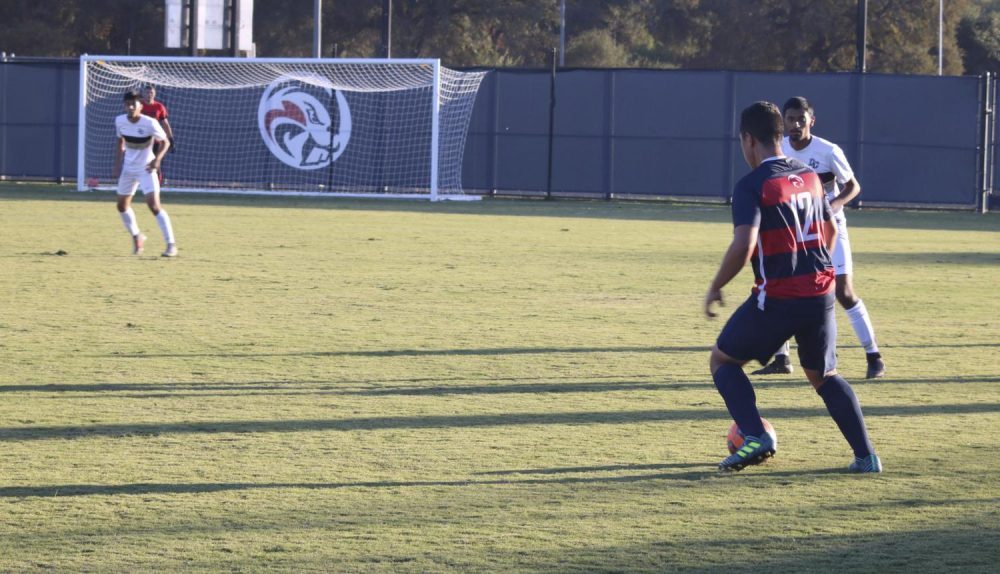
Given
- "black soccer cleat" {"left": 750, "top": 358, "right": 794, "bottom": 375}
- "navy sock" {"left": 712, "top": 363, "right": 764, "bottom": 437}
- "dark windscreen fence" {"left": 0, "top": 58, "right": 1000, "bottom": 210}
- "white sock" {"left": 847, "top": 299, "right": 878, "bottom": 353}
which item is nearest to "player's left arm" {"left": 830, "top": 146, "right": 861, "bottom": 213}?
"white sock" {"left": 847, "top": 299, "right": 878, "bottom": 353}

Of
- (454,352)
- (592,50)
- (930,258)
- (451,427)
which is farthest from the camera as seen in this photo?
(592,50)

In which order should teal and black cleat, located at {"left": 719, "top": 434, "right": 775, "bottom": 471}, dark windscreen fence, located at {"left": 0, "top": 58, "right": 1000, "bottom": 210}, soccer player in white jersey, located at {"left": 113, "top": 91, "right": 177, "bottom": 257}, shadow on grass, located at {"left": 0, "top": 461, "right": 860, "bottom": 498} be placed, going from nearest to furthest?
shadow on grass, located at {"left": 0, "top": 461, "right": 860, "bottom": 498} < teal and black cleat, located at {"left": 719, "top": 434, "right": 775, "bottom": 471} < soccer player in white jersey, located at {"left": 113, "top": 91, "right": 177, "bottom": 257} < dark windscreen fence, located at {"left": 0, "top": 58, "right": 1000, "bottom": 210}

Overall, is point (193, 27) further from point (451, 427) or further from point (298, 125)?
point (451, 427)

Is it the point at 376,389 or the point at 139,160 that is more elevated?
the point at 139,160

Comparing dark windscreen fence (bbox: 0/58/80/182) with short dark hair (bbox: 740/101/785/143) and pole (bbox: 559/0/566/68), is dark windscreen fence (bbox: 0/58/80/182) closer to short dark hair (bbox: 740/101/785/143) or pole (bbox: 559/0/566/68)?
pole (bbox: 559/0/566/68)

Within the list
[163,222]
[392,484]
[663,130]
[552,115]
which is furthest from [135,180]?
[663,130]

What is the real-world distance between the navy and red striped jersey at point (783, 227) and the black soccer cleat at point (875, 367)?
348 cm

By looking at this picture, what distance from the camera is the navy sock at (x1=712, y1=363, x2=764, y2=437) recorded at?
7410 millimetres

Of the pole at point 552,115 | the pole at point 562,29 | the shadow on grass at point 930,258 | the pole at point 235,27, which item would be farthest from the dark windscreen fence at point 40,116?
the pole at point 562,29

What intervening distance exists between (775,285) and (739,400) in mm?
616

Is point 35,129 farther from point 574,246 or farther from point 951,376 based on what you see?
point 951,376

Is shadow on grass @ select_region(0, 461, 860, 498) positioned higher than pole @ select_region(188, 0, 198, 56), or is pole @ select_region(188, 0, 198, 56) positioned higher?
pole @ select_region(188, 0, 198, 56)

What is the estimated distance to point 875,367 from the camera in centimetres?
1059

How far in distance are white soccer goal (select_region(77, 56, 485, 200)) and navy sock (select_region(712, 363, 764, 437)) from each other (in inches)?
1073
